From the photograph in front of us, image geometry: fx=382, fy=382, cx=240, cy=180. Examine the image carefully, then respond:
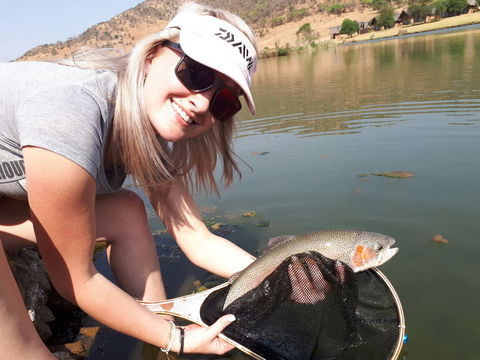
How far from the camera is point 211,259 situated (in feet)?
10.3

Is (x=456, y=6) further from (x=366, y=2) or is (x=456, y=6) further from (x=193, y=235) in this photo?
(x=193, y=235)

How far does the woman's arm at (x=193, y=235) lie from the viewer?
3.09m

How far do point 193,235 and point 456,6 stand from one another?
7639cm

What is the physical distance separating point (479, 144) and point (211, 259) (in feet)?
16.5

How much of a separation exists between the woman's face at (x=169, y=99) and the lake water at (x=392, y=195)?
1673mm

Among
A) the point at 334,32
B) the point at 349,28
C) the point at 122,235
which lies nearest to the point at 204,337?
the point at 122,235

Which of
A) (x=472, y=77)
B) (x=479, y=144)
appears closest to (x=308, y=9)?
(x=472, y=77)

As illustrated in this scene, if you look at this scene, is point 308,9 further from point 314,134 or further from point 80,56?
point 80,56

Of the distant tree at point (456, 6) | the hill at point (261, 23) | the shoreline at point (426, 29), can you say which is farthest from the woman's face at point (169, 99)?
the distant tree at point (456, 6)

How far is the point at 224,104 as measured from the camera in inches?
91.3

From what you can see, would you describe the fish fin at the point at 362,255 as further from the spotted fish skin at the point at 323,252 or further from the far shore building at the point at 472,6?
the far shore building at the point at 472,6

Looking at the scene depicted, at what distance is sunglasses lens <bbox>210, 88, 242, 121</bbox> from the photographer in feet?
7.40

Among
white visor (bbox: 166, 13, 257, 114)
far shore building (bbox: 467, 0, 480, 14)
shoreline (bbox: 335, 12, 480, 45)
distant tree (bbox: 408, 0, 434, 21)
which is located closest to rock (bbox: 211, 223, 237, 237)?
white visor (bbox: 166, 13, 257, 114)

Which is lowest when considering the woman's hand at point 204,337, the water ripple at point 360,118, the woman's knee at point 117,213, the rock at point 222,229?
the rock at point 222,229
